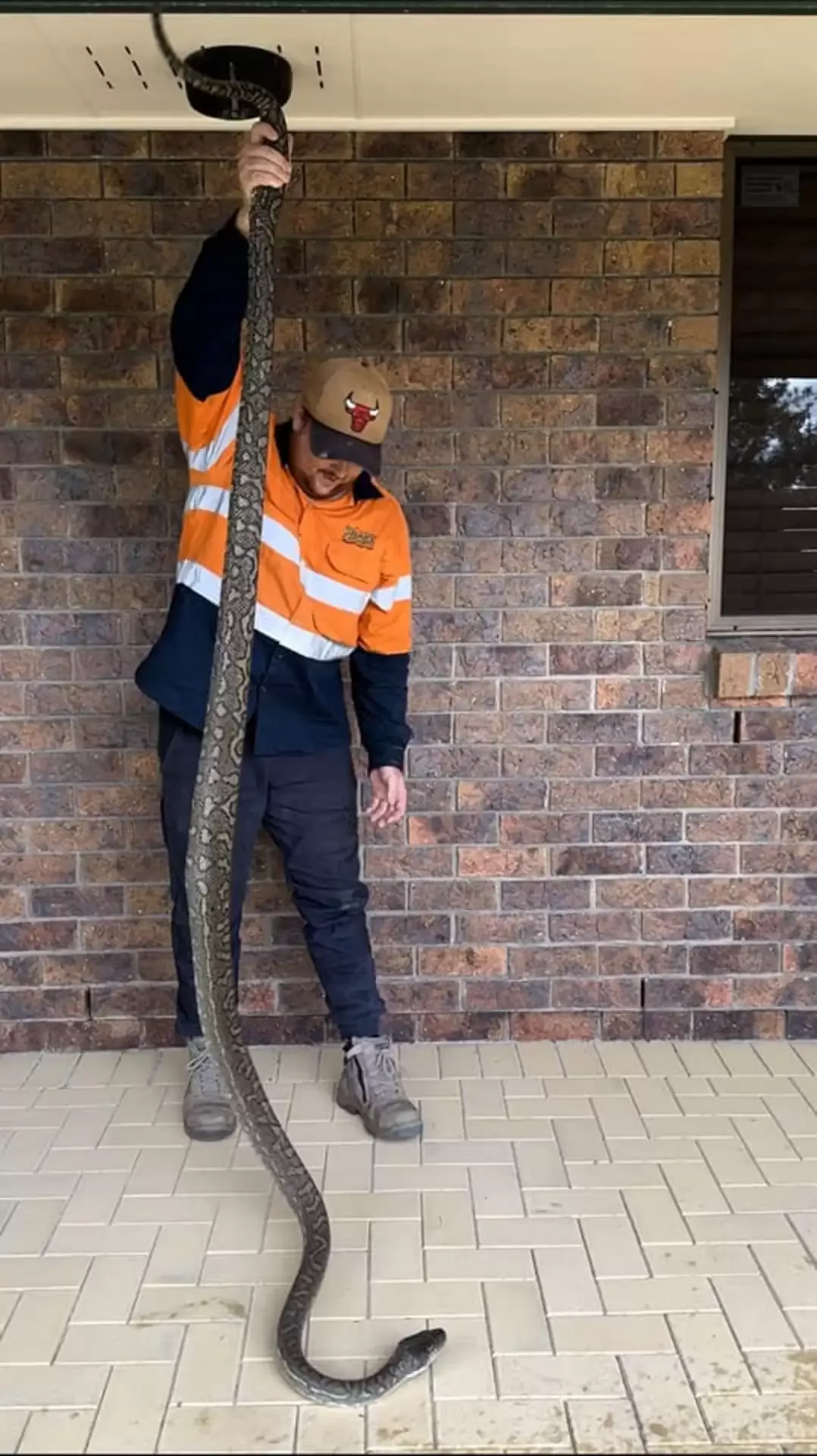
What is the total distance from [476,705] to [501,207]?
4.17ft

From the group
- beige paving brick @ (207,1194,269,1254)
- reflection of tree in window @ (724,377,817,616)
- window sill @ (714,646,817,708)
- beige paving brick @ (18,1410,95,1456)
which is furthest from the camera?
reflection of tree in window @ (724,377,817,616)

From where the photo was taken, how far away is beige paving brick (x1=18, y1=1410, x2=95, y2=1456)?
1.91 metres

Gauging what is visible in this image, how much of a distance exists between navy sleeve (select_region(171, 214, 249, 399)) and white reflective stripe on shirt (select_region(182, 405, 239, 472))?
0.24 feet

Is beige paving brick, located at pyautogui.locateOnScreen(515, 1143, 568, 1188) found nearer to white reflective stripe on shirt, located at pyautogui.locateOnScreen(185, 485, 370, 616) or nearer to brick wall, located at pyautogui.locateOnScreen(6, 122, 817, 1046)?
brick wall, located at pyautogui.locateOnScreen(6, 122, 817, 1046)

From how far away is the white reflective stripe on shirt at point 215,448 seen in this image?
106 inches

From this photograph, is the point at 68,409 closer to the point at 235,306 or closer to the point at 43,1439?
the point at 235,306

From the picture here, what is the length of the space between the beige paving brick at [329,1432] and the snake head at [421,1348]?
0.11 meters

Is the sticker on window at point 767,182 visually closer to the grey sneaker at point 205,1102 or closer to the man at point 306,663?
the man at point 306,663

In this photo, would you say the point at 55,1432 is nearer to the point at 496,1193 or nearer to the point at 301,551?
the point at 496,1193

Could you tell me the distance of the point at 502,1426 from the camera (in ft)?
6.39

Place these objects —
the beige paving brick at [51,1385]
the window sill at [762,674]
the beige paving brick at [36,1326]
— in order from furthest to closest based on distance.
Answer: the window sill at [762,674] < the beige paving brick at [36,1326] < the beige paving brick at [51,1385]

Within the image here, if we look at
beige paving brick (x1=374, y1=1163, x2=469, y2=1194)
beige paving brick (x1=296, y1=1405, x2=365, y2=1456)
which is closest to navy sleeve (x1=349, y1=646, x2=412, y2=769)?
beige paving brick (x1=374, y1=1163, x2=469, y2=1194)

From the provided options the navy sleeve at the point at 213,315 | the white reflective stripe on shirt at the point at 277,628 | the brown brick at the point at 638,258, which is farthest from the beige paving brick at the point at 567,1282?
the brown brick at the point at 638,258

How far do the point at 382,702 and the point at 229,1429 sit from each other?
1.61 metres
